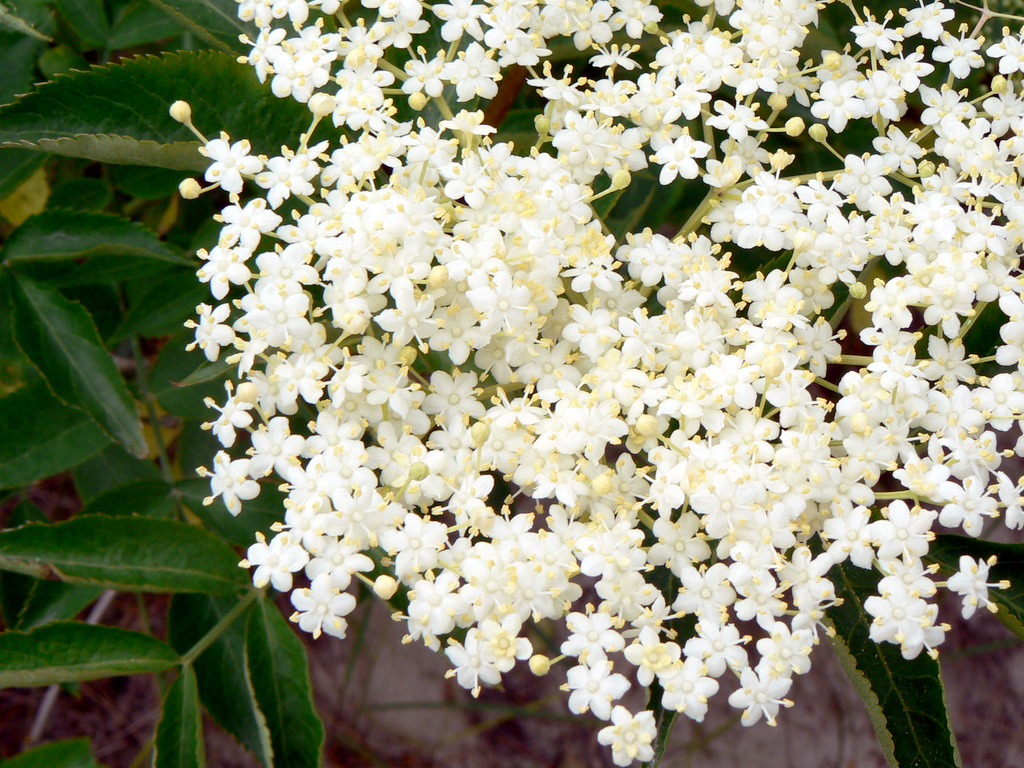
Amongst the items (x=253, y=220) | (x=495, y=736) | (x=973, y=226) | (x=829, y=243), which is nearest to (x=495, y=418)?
(x=253, y=220)

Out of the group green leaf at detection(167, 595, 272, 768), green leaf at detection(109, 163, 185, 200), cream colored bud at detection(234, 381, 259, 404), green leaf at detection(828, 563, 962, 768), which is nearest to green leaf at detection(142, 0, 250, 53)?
green leaf at detection(109, 163, 185, 200)

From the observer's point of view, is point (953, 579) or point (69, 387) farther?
point (69, 387)

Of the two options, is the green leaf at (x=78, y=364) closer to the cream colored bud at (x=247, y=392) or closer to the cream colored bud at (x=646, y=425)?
the cream colored bud at (x=247, y=392)

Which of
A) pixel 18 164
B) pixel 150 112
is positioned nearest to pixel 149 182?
pixel 18 164

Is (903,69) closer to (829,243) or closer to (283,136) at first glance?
(829,243)

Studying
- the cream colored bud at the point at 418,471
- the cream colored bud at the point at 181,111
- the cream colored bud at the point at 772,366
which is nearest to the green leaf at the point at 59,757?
the cream colored bud at the point at 418,471
